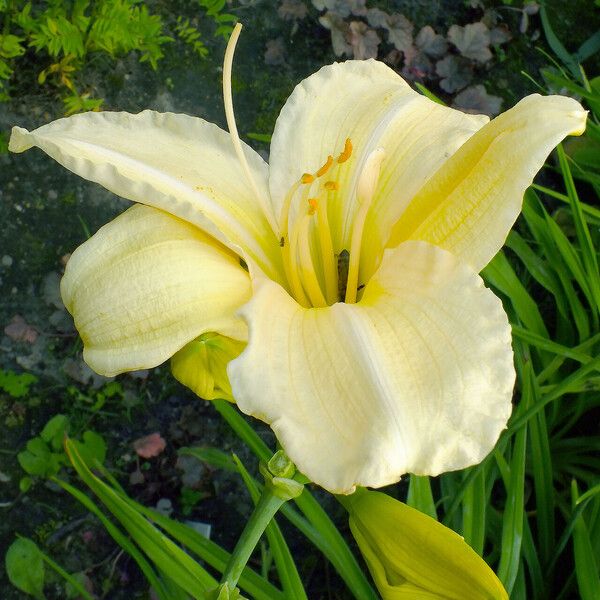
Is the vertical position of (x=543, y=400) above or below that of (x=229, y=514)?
above

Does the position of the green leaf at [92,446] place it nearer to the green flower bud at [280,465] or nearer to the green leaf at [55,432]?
the green leaf at [55,432]

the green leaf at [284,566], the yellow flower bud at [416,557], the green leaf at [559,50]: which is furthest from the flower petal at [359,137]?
the green leaf at [559,50]

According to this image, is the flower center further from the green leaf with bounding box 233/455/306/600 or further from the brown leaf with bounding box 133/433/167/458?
the brown leaf with bounding box 133/433/167/458

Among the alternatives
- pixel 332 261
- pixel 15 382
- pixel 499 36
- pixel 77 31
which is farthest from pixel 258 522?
pixel 499 36

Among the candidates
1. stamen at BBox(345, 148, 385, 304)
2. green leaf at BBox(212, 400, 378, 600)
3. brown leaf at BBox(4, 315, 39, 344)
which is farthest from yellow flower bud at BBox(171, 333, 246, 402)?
brown leaf at BBox(4, 315, 39, 344)

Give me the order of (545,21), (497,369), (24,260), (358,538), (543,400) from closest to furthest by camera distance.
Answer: (497,369) → (358,538) → (543,400) → (24,260) → (545,21)

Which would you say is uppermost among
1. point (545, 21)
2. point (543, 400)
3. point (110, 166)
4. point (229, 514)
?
point (110, 166)

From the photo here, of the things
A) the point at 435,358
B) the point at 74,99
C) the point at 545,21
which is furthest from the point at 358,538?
the point at 545,21

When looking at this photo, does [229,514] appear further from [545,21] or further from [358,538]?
[545,21]
